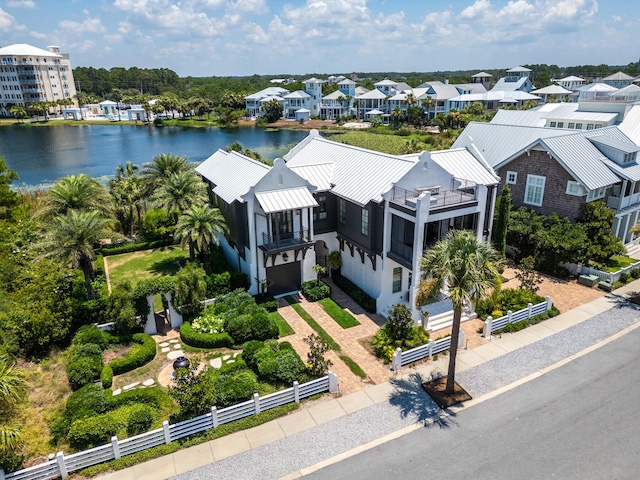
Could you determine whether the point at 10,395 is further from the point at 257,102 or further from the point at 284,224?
the point at 257,102

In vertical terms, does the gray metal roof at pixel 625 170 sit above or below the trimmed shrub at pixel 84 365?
above

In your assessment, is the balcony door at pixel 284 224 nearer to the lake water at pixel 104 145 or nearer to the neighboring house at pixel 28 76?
the lake water at pixel 104 145

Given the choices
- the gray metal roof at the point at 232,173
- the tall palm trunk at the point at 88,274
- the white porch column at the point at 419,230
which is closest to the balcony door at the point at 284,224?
the gray metal roof at the point at 232,173

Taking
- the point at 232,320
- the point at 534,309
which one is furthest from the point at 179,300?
the point at 534,309

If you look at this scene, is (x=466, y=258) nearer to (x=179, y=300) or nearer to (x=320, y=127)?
(x=179, y=300)

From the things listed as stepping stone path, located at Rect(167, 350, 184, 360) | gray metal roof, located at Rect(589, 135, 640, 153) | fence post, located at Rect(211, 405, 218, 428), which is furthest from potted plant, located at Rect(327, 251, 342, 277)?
gray metal roof, located at Rect(589, 135, 640, 153)
